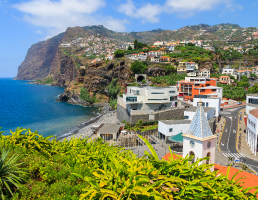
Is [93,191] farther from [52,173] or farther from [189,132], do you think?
[189,132]

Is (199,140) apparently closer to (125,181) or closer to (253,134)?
(125,181)

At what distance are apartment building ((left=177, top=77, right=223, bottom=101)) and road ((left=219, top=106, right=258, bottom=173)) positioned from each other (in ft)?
19.2

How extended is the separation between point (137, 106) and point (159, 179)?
30.2 m

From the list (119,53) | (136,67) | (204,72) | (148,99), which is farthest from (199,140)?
(119,53)

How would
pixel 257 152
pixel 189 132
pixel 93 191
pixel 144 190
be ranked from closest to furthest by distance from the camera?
pixel 144 190 < pixel 93 191 < pixel 189 132 < pixel 257 152

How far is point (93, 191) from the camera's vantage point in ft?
12.4

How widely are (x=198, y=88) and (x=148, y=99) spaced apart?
16.7 m

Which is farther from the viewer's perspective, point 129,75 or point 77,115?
point 129,75

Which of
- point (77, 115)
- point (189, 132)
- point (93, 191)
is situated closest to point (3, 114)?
point (77, 115)

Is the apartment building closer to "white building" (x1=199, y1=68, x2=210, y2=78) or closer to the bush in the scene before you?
"white building" (x1=199, y1=68, x2=210, y2=78)

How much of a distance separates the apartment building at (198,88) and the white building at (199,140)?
34.4 metres

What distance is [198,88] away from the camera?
4403 cm

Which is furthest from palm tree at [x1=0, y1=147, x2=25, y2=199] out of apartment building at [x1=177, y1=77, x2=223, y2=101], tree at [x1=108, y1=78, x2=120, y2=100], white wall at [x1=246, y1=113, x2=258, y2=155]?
tree at [x1=108, y1=78, x2=120, y2=100]

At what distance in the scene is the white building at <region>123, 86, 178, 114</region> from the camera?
33781mm
